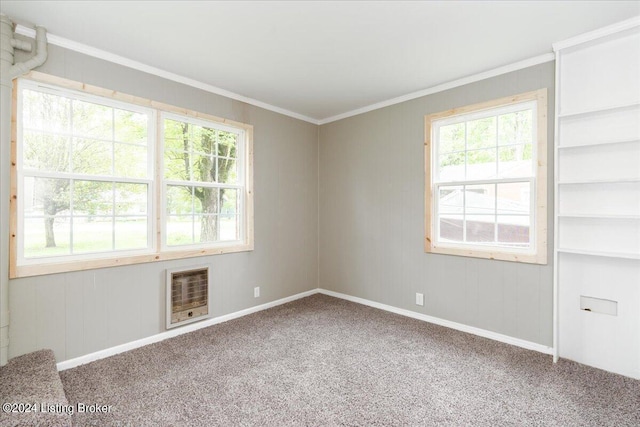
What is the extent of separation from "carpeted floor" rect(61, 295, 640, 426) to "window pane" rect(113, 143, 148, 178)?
1586mm

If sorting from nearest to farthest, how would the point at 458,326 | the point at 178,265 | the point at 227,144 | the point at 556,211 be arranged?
the point at 556,211 → the point at 178,265 → the point at 458,326 → the point at 227,144

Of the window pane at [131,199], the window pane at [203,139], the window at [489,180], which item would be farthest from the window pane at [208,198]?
the window at [489,180]

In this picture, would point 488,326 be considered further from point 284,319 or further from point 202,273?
point 202,273

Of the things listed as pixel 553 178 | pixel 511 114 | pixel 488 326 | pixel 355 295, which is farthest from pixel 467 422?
pixel 511 114

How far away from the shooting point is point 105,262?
2.58 metres

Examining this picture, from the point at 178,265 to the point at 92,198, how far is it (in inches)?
37.6

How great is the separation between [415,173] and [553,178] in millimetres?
1291

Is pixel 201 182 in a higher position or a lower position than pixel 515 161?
lower

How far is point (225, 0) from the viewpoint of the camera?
6.44 feet

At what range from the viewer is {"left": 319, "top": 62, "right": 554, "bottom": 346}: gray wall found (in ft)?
9.06

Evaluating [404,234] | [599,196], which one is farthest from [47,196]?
[599,196]

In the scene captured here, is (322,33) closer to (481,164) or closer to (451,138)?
(451,138)

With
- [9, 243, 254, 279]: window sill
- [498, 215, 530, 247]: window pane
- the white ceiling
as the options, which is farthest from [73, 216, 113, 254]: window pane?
[498, 215, 530, 247]: window pane

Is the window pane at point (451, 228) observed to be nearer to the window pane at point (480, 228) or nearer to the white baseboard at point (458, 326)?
the window pane at point (480, 228)
